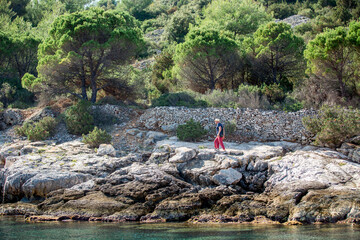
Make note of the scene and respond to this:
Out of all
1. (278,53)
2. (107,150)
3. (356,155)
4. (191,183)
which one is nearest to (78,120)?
(107,150)

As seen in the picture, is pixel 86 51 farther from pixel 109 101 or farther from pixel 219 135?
pixel 219 135

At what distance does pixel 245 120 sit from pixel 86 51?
995 centimetres

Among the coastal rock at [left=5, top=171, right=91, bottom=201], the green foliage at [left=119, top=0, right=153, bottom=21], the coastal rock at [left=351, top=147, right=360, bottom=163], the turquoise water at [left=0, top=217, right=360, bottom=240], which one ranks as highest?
the green foliage at [left=119, top=0, right=153, bottom=21]

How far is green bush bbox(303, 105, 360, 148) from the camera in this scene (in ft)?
54.0

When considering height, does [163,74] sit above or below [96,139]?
above

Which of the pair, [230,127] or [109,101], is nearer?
[230,127]

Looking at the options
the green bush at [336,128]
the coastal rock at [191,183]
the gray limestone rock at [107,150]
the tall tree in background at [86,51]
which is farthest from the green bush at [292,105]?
the gray limestone rock at [107,150]

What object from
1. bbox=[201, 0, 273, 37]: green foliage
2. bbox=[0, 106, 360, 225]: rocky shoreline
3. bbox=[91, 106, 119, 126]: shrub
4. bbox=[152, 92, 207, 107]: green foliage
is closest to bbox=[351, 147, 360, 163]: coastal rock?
bbox=[0, 106, 360, 225]: rocky shoreline

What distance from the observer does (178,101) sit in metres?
22.7

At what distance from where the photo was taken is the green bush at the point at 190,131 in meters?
18.3

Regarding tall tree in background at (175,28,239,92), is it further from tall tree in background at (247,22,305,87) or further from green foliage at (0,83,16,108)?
green foliage at (0,83,16,108)

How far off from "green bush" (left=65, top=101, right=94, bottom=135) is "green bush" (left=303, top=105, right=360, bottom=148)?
11215mm

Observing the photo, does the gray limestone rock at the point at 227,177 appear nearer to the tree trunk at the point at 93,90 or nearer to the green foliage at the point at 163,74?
the tree trunk at the point at 93,90

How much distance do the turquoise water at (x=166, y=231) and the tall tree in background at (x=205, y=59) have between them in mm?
14250
